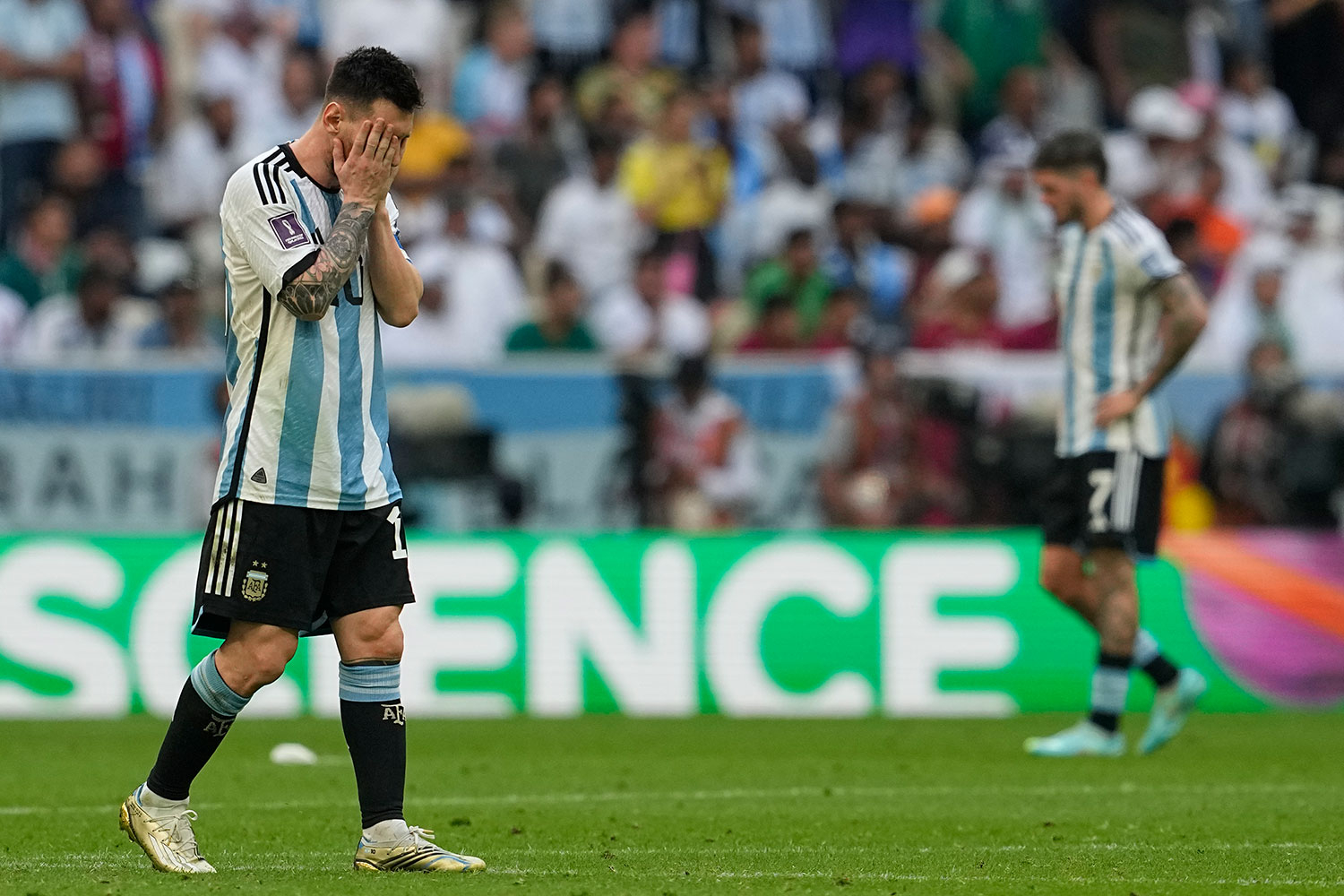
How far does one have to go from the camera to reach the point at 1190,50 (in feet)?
65.9

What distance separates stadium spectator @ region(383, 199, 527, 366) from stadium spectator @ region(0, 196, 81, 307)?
2246 mm

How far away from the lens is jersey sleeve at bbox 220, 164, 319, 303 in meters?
5.58

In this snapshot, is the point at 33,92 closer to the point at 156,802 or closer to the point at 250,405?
the point at 250,405

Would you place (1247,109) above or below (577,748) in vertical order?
above

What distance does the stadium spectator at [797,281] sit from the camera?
15312 millimetres

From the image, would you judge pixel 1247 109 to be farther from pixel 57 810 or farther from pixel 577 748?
pixel 57 810

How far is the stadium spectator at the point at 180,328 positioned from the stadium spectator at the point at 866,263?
4.64m

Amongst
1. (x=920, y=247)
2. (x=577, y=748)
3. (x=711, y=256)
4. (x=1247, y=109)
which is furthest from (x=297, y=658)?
(x=1247, y=109)

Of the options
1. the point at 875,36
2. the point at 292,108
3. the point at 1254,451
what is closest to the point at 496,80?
the point at 292,108

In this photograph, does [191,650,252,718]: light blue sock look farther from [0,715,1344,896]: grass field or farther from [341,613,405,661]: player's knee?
[0,715,1344,896]: grass field

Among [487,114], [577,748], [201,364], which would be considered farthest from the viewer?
[487,114]

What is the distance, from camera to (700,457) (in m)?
13.7

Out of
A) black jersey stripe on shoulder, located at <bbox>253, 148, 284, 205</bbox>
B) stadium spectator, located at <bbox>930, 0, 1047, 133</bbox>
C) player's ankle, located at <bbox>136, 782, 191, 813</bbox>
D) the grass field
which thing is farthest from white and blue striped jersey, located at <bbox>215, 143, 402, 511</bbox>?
stadium spectator, located at <bbox>930, 0, 1047, 133</bbox>

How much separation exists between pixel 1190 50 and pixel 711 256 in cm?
603
